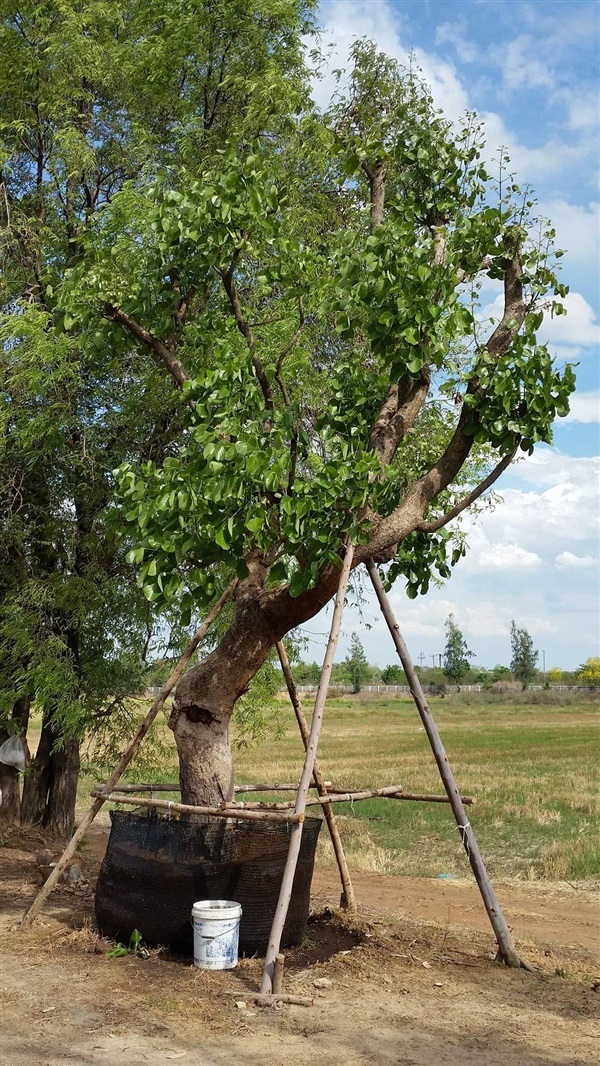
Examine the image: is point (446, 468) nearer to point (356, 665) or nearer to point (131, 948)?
point (131, 948)

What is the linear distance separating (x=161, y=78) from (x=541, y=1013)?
11403 mm

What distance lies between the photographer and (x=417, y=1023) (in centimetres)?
620

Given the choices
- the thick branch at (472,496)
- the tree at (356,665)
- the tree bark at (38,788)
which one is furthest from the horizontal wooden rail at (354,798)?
the tree at (356,665)

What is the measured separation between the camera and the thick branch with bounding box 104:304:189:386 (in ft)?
29.1

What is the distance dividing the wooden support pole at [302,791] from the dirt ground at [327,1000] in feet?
1.08

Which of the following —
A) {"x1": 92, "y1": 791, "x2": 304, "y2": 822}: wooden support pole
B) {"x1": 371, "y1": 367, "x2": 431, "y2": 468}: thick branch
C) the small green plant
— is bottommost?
the small green plant

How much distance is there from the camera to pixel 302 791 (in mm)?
6992

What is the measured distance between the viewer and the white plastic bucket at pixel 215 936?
704 centimetres

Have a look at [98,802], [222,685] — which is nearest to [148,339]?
[222,685]

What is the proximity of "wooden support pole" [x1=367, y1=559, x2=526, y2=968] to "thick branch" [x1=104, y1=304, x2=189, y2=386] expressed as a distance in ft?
7.97

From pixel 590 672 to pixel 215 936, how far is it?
4024 inches

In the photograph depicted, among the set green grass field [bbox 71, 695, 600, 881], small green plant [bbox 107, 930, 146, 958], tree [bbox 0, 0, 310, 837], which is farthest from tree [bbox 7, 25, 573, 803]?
green grass field [bbox 71, 695, 600, 881]

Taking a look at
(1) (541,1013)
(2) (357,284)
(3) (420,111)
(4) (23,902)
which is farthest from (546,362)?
(4) (23,902)

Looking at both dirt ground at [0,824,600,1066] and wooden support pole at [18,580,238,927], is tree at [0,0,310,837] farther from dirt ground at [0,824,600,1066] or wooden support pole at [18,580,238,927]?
dirt ground at [0,824,600,1066]
